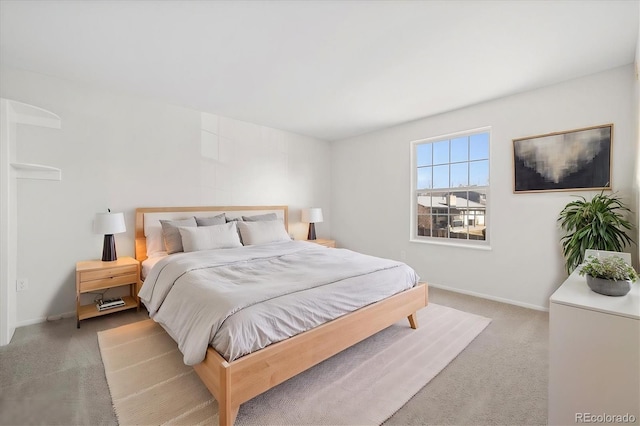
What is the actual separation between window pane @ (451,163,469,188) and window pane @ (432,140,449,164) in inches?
6.5

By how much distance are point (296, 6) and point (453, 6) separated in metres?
1.00

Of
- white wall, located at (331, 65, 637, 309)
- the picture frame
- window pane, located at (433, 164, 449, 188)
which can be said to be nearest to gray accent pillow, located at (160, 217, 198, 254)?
white wall, located at (331, 65, 637, 309)

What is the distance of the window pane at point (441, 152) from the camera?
3.99 meters

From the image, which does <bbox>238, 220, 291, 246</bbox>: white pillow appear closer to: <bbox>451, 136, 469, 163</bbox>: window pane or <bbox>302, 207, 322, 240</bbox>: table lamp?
<bbox>302, 207, 322, 240</bbox>: table lamp

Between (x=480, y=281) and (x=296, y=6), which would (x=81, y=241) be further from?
(x=480, y=281)

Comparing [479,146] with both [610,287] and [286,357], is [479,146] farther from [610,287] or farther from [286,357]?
[286,357]

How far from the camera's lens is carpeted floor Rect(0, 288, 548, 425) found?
2.59 ft

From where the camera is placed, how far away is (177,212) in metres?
3.58

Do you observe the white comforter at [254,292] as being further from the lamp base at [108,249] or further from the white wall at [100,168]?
the white wall at [100,168]

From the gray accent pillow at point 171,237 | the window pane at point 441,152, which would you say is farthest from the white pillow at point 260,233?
the window pane at point 441,152

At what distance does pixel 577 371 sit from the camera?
1261 mm

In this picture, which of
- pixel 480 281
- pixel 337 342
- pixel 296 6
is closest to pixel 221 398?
pixel 337 342

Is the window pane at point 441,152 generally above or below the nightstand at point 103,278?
above

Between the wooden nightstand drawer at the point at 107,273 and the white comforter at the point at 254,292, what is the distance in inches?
18.8
